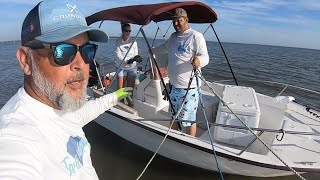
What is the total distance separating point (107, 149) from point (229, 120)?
10.7ft

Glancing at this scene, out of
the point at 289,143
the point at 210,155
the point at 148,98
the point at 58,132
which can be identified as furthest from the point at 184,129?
the point at 58,132

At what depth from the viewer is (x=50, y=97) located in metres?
1.68

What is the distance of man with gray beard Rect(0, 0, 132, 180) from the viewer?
4.48 feet

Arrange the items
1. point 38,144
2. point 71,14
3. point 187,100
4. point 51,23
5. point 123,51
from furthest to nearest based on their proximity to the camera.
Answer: point 123,51 → point 187,100 → point 71,14 → point 51,23 → point 38,144

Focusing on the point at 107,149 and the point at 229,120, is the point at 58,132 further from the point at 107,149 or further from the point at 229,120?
the point at 107,149

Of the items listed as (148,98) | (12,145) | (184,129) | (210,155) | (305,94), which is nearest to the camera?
(12,145)

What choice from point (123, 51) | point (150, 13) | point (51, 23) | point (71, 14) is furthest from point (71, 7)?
point (123, 51)

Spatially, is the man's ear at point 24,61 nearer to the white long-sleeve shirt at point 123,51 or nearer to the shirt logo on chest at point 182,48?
the shirt logo on chest at point 182,48

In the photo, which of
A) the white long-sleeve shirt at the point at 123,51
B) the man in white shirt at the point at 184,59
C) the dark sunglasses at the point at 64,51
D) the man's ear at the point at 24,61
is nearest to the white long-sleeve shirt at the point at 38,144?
the man's ear at the point at 24,61

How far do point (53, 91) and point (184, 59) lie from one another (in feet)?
10.7

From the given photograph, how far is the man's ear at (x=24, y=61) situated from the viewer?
1.67 m

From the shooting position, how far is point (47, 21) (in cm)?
162

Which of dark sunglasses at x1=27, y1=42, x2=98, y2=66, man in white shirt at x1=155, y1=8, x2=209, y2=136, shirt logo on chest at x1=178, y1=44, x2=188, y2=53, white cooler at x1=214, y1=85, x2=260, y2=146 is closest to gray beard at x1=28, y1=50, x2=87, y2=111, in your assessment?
dark sunglasses at x1=27, y1=42, x2=98, y2=66

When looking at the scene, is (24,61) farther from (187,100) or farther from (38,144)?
(187,100)
